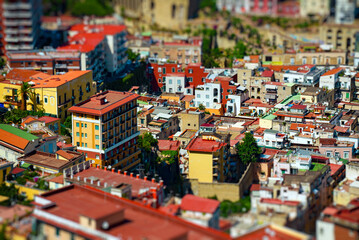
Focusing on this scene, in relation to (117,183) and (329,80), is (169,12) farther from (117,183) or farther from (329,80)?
(117,183)

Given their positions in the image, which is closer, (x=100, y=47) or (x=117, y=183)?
(x=117, y=183)

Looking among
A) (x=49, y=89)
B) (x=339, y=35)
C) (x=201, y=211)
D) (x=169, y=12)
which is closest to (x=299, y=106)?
(x=49, y=89)

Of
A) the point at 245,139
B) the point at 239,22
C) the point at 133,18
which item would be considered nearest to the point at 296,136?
the point at 245,139

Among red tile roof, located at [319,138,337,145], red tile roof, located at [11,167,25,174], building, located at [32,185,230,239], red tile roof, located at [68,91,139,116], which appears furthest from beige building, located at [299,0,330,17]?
building, located at [32,185,230,239]

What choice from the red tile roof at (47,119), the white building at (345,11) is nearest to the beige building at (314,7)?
the white building at (345,11)

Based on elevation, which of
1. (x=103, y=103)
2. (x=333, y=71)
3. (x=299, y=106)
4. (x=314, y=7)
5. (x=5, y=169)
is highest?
(x=314, y=7)

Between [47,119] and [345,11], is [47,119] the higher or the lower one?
the lower one

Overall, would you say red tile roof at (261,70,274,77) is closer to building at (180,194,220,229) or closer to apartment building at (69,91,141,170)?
apartment building at (69,91,141,170)

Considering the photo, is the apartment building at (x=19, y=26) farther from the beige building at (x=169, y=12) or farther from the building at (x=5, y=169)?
the beige building at (x=169, y=12)

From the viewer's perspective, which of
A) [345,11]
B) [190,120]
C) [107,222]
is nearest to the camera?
[107,222]
